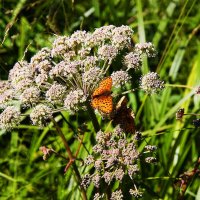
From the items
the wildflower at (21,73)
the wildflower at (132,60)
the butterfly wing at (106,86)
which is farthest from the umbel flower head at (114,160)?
the wildflower at (21,73)

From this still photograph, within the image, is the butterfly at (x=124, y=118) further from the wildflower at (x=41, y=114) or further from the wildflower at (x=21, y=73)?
the wildflower at (x=21, y=73)

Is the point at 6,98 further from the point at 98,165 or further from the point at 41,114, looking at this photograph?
the point at 98,165

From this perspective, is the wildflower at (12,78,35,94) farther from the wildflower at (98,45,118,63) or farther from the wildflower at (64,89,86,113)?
the wildflower at (98,45,118,63)

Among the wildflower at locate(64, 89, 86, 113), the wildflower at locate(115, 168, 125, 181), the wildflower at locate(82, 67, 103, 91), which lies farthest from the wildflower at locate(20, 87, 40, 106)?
the wildflower at locate(115, 168, 125, 181)

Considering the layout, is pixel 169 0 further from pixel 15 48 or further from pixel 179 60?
pixel 15 48

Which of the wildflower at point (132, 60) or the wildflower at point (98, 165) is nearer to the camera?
the wildflower at point (98, 165)

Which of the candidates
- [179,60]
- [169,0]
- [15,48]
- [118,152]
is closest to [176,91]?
[179,60]
